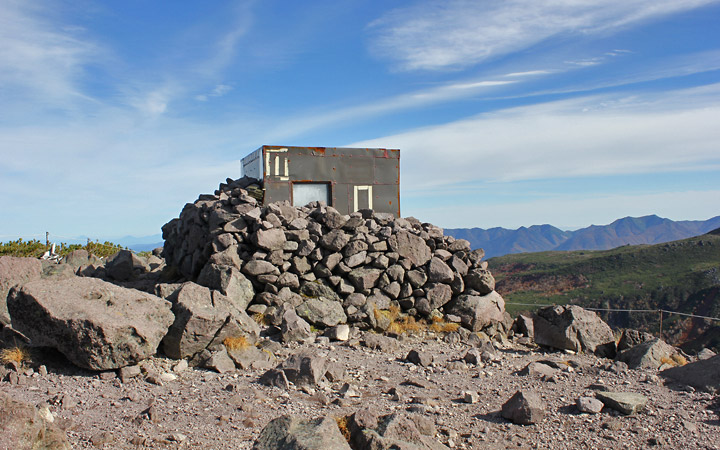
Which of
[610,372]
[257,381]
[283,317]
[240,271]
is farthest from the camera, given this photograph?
[240,271]

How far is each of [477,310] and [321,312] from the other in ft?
12.5

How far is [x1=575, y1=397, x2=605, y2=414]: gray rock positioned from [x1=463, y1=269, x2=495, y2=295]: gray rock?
6.27 m

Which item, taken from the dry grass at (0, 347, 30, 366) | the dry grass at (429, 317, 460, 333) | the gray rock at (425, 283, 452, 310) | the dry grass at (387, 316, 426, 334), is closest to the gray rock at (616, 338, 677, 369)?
the dry grass at (429, 317, 460, 333)

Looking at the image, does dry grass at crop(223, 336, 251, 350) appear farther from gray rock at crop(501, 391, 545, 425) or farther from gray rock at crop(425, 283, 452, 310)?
gray rock at crop(425, 283, 452, 310)

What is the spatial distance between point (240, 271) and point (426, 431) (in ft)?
23.9

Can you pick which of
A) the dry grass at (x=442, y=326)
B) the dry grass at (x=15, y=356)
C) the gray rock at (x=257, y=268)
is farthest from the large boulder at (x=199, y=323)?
the dry grass at (x=442, y=326)

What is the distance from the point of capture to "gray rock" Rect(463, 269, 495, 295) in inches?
544

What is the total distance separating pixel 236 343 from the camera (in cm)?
967

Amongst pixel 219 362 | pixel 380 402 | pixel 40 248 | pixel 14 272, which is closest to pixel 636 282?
pixel 40 248

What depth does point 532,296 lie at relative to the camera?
9050cm

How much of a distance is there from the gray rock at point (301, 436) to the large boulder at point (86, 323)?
3.96 meters

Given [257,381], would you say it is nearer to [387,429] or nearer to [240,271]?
[387,429]

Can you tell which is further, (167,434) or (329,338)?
(329,338)

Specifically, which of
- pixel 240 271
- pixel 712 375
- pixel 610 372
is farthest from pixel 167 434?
pixel 712 375
